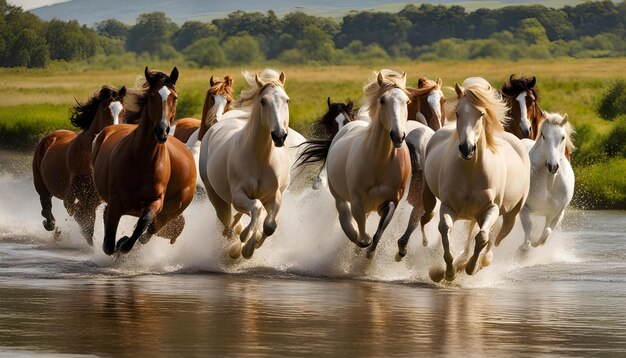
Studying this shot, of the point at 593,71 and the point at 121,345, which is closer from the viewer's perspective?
the point at 121,345

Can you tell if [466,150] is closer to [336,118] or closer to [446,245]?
[446,245]

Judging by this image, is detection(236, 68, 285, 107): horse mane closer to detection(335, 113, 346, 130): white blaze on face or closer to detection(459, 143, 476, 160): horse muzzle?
detection(459, 143, 476, 160): horse muzzle

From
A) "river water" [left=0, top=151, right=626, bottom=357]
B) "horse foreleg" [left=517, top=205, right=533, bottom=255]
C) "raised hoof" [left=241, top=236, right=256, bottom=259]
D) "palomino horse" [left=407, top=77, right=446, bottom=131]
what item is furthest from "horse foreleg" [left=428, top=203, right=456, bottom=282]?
"palomino horse" [left=407, top=77, right=446, bottom=131]

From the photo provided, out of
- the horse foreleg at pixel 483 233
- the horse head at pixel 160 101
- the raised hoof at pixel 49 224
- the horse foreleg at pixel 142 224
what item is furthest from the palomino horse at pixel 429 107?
the raised hoof at pixel 49 224

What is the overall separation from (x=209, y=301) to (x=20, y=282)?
204 cm

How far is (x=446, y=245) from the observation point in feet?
39.8

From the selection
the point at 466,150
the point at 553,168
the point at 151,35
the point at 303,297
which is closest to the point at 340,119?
the point at 553,168

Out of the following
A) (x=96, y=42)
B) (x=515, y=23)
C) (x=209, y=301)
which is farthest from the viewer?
(x=515, y=23)

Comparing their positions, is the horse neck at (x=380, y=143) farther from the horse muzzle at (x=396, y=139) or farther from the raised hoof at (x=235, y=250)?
the raised hoof at (x=235, y=250)

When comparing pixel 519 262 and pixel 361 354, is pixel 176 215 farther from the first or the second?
pixel 361 354

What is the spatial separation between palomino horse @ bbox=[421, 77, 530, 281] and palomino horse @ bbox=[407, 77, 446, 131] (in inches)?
89.2

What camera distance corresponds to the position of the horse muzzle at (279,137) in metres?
12.6

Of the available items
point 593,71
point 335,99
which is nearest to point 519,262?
point 335,99

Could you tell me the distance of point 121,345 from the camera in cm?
880
